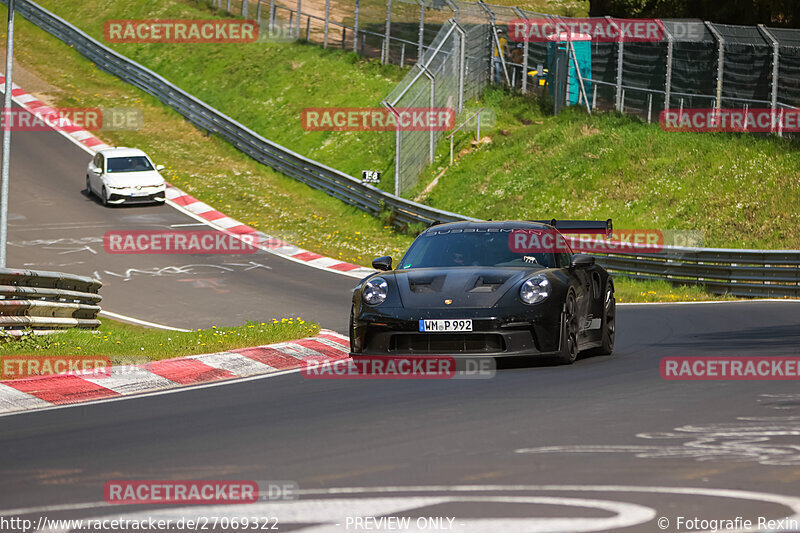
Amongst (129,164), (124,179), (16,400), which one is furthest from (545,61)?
(16,400)

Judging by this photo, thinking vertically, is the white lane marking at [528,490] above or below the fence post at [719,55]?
below

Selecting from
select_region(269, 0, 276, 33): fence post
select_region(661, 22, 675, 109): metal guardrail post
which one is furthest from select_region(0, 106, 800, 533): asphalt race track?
select_region(269, 0, 276, 33): fence post

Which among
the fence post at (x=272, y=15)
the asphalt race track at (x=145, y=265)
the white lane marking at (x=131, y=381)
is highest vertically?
the fence post at (x=272, y=15)

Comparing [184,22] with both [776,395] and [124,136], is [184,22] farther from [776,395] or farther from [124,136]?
[776,395]

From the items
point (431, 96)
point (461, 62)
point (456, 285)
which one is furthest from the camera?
point (461, 62)

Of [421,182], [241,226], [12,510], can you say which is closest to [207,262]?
[241,226]

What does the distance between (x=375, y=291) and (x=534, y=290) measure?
1.44 metres

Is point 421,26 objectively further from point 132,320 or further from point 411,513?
point 411,513

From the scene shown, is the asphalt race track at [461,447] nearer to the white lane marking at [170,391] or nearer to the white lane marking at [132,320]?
the white lane marking at [170,391]

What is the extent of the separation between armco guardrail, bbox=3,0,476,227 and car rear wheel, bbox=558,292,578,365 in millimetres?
15221

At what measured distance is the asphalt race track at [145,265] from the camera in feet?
67.3

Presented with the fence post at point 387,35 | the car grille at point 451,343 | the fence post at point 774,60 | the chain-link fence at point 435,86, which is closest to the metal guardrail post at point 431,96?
the chain-link fence at point 435,86

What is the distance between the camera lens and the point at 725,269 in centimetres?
2209

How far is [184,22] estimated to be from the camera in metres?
51.6
